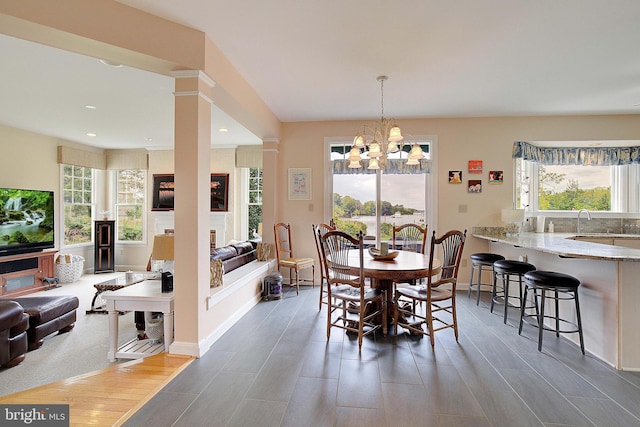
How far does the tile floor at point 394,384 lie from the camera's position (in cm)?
171

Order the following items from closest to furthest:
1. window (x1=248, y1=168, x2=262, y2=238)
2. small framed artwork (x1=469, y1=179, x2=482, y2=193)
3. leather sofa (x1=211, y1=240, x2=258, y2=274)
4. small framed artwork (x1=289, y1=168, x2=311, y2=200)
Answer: leather sofa (x1=211, y1=240, x2=258, y2=274) → small framed artwork (x1=469, y1=179, x2=482, y2=193) → small framed artwork (x1=289, y1=168, x2=311, y2=200) → window (x1=248, y1=168, x2=262, y2=238)

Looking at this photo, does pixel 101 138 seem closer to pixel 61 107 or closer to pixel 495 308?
pixel 61 107

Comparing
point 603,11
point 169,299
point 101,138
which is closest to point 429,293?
point 169,299

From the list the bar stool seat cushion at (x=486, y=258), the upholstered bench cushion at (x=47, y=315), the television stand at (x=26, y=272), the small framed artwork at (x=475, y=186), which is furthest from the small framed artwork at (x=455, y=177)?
the television stand at (x=26, y=272)

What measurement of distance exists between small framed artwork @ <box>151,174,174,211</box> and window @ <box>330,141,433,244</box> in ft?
12.6

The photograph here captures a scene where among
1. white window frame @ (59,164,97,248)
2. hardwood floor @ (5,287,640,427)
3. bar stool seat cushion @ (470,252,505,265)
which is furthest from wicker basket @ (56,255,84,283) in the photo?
bar stool seat cushion @ (470,252,505,265)

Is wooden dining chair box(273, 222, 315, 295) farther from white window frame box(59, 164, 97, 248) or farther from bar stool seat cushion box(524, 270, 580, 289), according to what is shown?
white window frame box(59, 164, 97, 248)

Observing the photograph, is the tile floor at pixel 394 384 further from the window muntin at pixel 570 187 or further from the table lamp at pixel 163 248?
the window muntin at pixel 570 187

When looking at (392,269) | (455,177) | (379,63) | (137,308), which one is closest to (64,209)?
(137,308)

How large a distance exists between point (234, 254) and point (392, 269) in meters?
2.26

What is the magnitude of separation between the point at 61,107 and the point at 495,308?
6.35 metres

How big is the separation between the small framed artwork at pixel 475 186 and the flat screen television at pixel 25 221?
24.0 feet

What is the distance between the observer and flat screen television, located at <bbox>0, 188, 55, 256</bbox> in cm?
467

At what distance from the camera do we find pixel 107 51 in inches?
84.2
